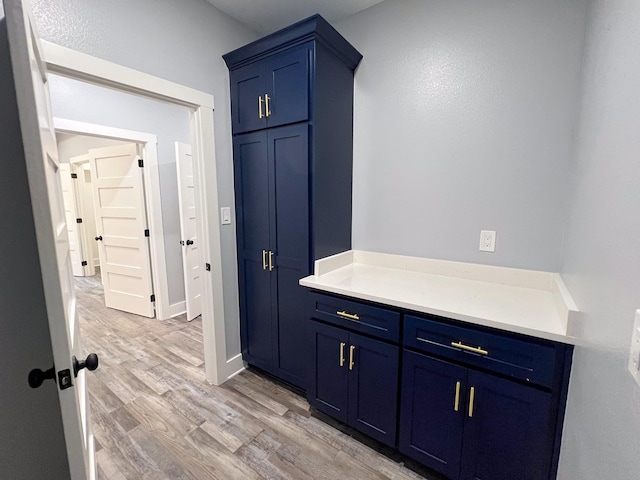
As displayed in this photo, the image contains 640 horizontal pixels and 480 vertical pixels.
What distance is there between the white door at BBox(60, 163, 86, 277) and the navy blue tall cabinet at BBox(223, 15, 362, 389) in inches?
195

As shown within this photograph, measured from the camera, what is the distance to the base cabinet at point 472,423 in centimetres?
114

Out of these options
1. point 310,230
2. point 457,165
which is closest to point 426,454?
point 310,230

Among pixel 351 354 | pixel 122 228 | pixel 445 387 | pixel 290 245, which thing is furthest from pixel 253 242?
A: pixel 122 228

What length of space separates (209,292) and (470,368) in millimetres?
1748

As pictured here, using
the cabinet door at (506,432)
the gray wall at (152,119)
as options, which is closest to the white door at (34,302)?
the cabinet door at (506,432)

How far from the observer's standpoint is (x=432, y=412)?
1367 millimetres

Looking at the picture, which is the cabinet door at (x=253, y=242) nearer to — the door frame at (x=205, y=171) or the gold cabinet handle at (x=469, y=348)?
the door frame at (x=205, y=171)

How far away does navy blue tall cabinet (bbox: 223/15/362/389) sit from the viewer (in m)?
1.75

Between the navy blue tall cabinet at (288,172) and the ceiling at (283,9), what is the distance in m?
0.30

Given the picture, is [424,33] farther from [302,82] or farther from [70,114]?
[70,114]

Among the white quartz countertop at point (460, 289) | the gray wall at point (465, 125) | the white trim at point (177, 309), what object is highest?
the gray wall at point (465, 125)

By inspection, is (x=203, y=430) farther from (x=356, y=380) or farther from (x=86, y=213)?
(x=86, y=213)

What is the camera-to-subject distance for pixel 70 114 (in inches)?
106

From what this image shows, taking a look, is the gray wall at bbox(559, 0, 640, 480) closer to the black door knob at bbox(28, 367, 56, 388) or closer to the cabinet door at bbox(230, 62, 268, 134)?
the black door knob at bbox(28, 367, 56, 388)
